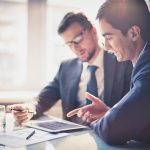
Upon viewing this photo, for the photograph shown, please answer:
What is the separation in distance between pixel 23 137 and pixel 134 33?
71 cm

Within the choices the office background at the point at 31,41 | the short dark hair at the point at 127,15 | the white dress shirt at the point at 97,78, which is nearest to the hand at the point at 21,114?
the white dress shirt at the point at 97,78

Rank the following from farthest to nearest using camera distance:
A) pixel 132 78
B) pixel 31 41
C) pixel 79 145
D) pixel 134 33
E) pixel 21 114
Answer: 1. pixel 31 41
2. pixel 21 114
3. pixel 134 33
4. pixel 132 78
5. pixel 79 145

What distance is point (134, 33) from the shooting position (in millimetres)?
1646

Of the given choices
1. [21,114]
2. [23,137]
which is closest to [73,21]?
[21,114]

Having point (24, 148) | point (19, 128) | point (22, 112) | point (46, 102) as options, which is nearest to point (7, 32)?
point (46, 102)

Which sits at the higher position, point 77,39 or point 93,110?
point 77,39

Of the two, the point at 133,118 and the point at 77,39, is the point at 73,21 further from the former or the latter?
the point at 133,118

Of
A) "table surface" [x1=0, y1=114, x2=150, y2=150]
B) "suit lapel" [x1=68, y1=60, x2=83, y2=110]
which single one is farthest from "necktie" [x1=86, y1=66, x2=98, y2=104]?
"table surface" [x1=0, y1=114, x2=150, y2=150]

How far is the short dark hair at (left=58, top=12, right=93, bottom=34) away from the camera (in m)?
2.22

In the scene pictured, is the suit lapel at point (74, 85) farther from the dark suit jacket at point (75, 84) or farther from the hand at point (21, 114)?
the hand at point (21, 114)

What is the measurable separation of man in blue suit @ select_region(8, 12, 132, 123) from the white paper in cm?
53

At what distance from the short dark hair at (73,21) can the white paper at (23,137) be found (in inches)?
32.1

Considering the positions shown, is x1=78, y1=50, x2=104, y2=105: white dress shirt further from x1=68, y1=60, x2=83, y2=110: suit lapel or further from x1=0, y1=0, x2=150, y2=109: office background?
x1=0, y1=0, x2=150, y2=109: office background

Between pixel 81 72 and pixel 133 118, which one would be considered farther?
pixel 81 72
